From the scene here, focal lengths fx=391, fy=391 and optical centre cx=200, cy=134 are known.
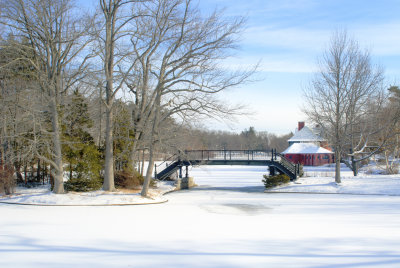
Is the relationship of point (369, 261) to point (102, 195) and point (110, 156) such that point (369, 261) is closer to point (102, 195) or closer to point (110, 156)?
point (102, 195)

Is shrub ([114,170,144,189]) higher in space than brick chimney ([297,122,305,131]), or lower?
lower

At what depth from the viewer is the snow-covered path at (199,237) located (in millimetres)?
8289

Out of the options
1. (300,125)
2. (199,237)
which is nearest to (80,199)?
(199,237)

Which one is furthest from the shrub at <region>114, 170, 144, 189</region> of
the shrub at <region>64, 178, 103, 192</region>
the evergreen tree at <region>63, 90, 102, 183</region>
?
the shrub at <region>64, 178, 103, 192</region>

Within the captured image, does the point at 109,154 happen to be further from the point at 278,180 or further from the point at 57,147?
the point at 278,180

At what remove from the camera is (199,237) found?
11219mm

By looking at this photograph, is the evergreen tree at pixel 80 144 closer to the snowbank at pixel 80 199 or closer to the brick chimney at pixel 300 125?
the snowbank at pixel 80 199

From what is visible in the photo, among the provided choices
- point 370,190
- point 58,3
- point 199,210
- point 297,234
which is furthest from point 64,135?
point 370,190

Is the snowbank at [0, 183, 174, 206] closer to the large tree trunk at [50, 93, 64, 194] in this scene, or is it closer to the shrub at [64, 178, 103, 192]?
the large tree trunk at [50, 93, 64, 194]

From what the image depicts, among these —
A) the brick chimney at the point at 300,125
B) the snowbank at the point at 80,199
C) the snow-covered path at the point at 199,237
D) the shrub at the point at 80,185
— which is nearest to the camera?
the snow-covered path at the point at 199,237

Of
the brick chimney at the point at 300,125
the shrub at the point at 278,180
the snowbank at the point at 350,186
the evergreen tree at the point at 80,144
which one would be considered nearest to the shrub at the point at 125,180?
the evergreen tree at the point at 80,144

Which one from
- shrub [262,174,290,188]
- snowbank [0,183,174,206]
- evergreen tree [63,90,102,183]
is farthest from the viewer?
shrub [262,174,290,188]

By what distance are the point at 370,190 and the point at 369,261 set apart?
2058cm

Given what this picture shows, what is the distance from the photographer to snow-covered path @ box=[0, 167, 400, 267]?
27.2 feet
